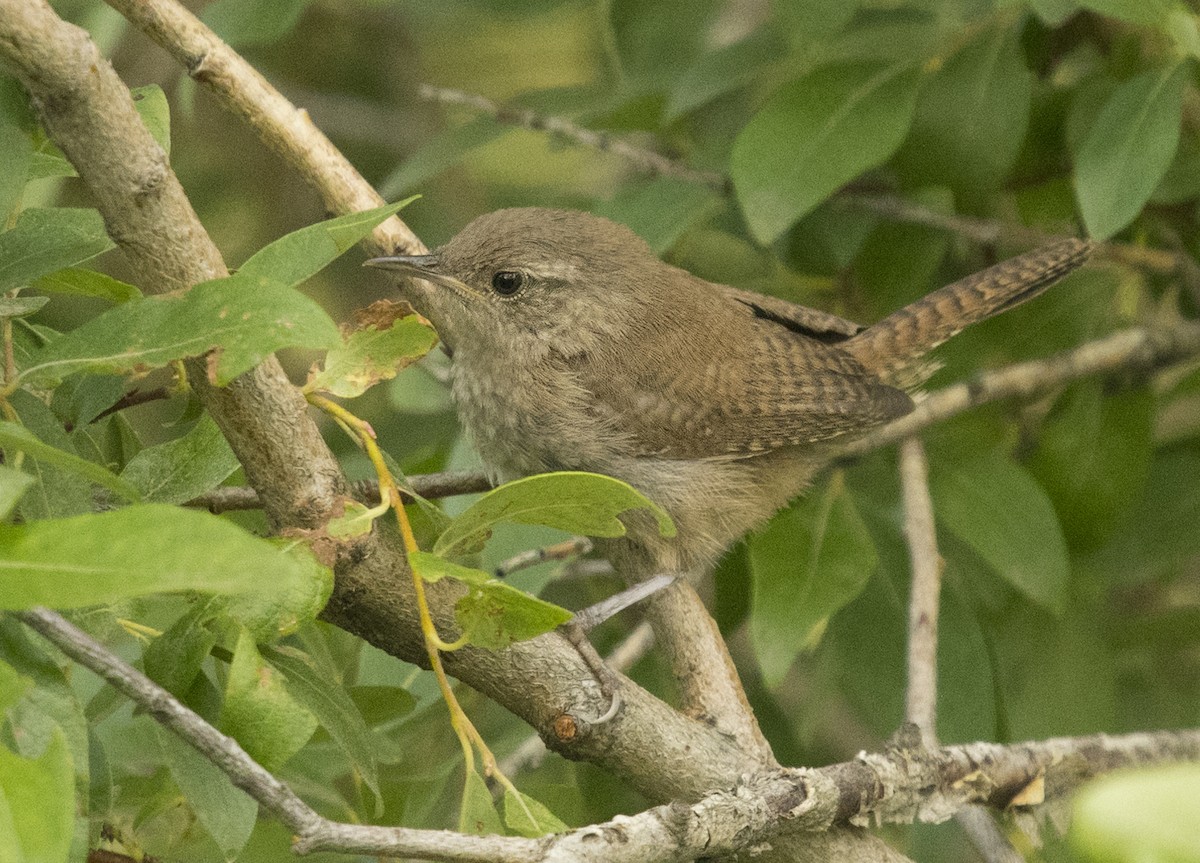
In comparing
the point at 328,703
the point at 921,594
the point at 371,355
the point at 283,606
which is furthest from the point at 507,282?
the point at 283,606

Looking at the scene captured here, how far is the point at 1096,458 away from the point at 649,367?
1.38 metres

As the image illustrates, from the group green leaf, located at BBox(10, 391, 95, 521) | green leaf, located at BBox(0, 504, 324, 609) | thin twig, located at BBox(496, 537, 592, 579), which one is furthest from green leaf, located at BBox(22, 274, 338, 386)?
thin twig, located at BBox(496, 537, 592, 579)

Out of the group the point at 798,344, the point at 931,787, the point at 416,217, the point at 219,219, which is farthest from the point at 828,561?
the point at 219,219

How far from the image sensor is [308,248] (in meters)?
1.71

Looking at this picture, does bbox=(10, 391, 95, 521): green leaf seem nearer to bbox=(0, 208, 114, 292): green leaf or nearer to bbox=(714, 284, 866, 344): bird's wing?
bbox=(0, 208, 114, 292): green leaf

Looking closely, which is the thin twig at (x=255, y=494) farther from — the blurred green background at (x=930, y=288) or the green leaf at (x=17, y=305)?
the green leaf at (x=17, y=305)

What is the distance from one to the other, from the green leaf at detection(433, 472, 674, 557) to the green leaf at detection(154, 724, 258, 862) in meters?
0.42

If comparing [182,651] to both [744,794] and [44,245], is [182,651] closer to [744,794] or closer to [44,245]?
[44,245]

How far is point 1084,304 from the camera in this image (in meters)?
3.91

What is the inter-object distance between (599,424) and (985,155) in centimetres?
131

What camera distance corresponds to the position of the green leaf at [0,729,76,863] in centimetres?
117

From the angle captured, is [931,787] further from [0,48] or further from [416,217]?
[416,217]

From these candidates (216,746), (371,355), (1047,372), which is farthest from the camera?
(1047,372)

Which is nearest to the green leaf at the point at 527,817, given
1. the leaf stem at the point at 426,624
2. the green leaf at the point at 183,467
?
the leaf stem at the point at 426,624
